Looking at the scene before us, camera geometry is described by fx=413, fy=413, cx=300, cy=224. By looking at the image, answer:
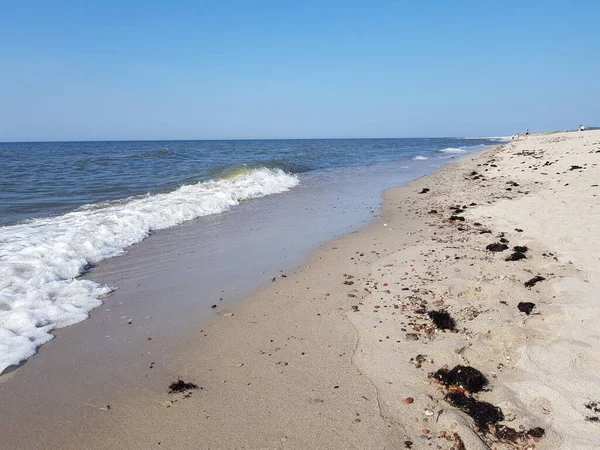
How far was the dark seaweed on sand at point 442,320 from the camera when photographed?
403cm

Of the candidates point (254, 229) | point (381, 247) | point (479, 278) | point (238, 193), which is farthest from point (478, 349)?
point (238, 193)

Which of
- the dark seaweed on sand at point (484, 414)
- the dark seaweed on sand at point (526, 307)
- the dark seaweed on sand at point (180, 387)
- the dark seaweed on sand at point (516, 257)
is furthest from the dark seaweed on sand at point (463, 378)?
the dark seaweed on sand at point (516, 257)

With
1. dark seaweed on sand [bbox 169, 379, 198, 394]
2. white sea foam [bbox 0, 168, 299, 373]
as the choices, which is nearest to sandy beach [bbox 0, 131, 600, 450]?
dark seaweed on sand [bbox 169, 379, 198, 394]

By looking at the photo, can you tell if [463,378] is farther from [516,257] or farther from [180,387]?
[516,257]

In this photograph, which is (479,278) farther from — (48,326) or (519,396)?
(48,326)

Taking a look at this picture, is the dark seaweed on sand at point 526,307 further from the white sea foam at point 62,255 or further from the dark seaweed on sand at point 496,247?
the white sea foam at point 62,255

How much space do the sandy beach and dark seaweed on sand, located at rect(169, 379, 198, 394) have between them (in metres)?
0.01

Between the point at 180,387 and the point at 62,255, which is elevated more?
the point at 62,255

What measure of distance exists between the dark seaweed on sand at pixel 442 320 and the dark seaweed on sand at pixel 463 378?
757 mm

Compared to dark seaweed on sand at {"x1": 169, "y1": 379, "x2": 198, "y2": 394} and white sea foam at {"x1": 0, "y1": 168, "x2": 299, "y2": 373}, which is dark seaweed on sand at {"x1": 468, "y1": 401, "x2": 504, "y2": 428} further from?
white sea foam at {"x1": 0, "y1": 168, "x2": 299, "y2": 373}

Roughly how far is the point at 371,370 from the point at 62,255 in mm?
5163

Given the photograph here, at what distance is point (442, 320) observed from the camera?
4.12m

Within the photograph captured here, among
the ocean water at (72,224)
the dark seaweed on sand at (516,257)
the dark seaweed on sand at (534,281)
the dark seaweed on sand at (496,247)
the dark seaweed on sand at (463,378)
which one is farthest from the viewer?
the dark seaweed on sand at (496,247)

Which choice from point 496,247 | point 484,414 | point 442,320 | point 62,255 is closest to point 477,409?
point 484,414
